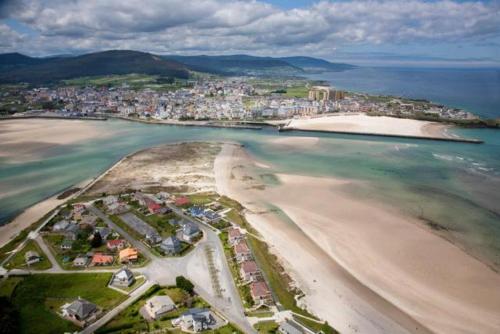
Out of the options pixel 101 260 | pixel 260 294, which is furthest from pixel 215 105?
pixel 260 294

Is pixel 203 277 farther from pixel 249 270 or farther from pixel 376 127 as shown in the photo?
pixel 376 127

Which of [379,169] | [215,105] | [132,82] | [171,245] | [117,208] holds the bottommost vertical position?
[171,245]

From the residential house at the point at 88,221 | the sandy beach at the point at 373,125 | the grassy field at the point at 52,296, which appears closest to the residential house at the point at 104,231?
the residential house at the point at 88,221

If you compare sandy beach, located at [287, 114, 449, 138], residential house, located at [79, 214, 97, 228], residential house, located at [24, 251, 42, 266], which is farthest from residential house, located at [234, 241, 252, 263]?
sandy beach, located at [287, 114, 449, 138]

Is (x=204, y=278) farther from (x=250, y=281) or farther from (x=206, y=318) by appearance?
(x=206, y=318)

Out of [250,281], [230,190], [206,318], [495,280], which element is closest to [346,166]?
[230,190]

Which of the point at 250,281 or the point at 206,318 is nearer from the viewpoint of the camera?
the point at 206,318

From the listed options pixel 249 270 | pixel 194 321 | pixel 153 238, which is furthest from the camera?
pixel 153 238
